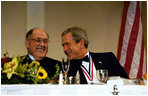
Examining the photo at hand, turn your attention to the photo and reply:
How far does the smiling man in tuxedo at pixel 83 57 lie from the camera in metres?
3.85

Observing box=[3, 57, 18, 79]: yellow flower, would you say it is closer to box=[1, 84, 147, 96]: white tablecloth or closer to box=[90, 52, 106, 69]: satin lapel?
box=[1, 84, 147, 96]: white tablecloth

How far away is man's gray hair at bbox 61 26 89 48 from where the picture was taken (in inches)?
156

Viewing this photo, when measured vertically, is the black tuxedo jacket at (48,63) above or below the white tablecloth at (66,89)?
above

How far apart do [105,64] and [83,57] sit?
0.93 ft

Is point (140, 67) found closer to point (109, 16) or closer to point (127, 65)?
point (127, 65)

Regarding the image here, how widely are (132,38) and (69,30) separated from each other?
0.81m

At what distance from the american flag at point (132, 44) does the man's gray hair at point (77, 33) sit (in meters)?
0.44

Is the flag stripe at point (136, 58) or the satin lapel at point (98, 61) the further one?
the flag stripe at point (136, 58)

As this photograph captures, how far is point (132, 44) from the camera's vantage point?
159 inches

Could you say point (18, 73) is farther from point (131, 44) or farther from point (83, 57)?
point (131, 44)

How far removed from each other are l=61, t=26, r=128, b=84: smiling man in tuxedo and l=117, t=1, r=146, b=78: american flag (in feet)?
0.38

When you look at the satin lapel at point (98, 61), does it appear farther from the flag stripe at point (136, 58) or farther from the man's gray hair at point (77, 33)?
the flag stripe at point (136, 58)

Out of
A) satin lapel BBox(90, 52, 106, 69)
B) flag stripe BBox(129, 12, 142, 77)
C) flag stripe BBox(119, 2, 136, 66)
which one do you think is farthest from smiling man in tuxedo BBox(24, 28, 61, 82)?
flag stripe BBox(129, 12, 142, 77)

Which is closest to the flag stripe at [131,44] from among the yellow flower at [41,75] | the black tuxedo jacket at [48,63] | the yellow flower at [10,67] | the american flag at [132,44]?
the american flag at [132,44]
